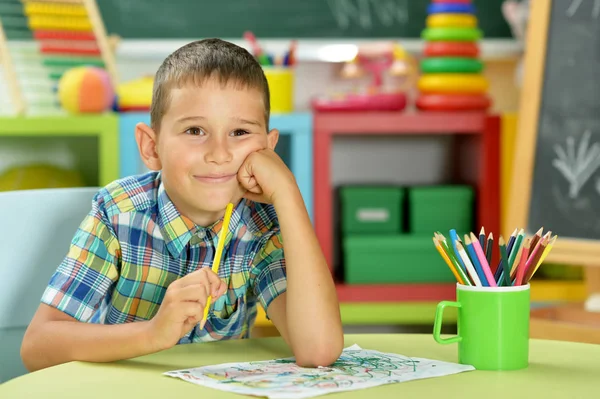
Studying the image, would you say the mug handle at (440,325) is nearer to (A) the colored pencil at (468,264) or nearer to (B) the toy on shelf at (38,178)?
(A) the colored pencil at (468,264)

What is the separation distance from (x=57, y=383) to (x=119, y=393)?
77 millimetres

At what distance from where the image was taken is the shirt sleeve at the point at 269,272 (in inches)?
47.0

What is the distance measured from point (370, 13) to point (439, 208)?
0.73 m

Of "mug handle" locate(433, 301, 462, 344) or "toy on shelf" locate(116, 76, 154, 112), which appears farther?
"toy on shelf" locate(116, 76, 154, 112)

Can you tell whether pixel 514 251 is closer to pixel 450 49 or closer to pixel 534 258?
pixel 534 258

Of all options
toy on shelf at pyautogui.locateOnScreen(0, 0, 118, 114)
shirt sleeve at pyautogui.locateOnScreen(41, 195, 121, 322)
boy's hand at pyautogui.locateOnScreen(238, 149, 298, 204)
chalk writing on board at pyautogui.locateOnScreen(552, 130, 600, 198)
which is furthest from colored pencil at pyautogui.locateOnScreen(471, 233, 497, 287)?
toy on shelf at pyautogui.locateOnScreen(0, 0, 118, 114)

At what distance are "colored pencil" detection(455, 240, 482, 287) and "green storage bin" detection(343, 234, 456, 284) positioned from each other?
1.64 meters

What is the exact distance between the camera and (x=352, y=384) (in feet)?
2.68

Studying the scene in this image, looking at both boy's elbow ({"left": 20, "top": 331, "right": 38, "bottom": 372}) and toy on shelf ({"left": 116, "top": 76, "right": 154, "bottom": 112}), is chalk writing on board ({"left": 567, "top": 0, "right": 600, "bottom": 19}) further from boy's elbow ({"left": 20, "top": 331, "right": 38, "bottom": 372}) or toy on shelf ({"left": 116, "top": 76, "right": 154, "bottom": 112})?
boy's elbow ({"left": 20, "top": 331, "right": 38, "bottom": 372})

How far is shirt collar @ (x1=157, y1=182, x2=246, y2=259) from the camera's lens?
1200 millimetres

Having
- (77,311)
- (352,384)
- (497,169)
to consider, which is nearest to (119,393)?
(352,384)

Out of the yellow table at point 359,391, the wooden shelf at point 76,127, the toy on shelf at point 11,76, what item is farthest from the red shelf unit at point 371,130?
the yellow table at point 359,391

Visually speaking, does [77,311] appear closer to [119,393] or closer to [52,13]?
[119,393]

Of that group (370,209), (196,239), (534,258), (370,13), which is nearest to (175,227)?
(196,239)
